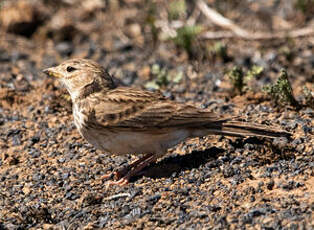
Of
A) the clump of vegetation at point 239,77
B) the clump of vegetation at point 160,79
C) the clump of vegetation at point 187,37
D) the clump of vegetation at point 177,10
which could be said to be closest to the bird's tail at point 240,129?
the clump of vegetation at point 239,77

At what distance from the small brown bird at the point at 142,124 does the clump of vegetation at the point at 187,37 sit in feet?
13.6

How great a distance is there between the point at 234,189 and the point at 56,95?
14.6 ft

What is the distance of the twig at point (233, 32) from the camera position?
39.7 ft

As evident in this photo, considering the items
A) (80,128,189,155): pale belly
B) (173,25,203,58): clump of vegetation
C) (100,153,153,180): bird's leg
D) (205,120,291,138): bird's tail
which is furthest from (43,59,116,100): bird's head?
(173,25,203,58): clump of vegetation

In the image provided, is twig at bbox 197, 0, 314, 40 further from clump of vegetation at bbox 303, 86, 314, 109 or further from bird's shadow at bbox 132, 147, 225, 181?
bird's shadow at bbox 132, 147, 225, 181

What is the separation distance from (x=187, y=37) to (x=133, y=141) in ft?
16.1

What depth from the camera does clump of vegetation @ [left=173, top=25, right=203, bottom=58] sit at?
11844mm

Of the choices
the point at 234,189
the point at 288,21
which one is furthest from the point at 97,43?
the point at 234,189

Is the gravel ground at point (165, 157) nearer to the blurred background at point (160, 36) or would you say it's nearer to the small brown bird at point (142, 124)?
the blurred background at point (160, 36)

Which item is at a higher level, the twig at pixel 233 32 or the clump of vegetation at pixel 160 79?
the twig at pixel 233 32

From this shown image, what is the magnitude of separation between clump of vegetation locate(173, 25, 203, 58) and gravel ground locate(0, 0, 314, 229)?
353 millimetres

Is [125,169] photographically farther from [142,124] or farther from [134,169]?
[142,124]

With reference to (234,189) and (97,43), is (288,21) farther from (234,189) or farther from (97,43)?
(234,189)

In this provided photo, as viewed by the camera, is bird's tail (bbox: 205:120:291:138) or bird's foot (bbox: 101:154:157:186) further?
bird's foot (bbox: 101:154:157:186)
